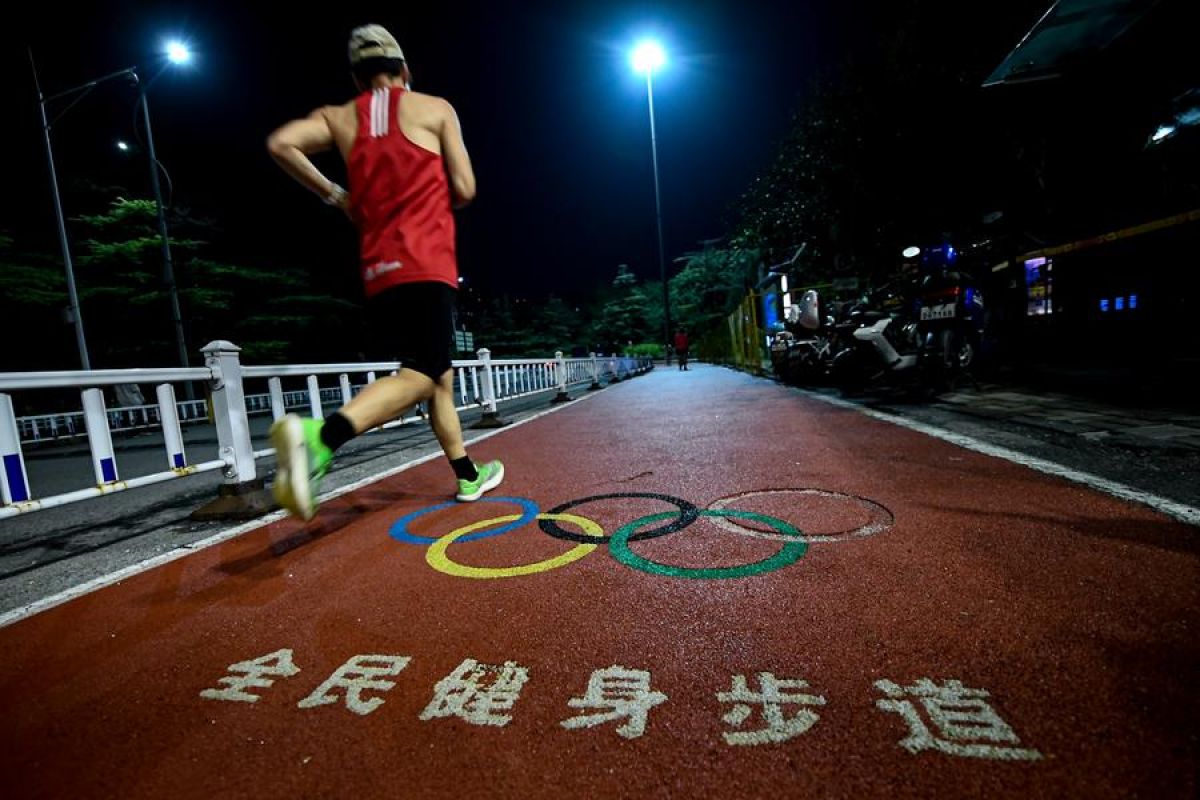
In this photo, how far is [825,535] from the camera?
2186 millimetres

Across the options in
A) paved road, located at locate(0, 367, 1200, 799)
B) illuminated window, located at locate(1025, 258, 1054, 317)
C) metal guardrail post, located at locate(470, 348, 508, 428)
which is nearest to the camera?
paved road, located at locate(0, 367, 1200, 799)

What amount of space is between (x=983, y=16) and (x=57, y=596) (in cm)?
1185

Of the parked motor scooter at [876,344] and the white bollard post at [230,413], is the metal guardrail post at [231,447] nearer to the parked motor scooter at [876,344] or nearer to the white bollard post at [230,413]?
the white bollard post at [230,413]

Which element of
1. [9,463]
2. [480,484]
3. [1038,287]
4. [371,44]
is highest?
[371,44]

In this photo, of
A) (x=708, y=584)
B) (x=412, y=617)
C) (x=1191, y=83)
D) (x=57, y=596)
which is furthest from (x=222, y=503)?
(x=1191, y=83)

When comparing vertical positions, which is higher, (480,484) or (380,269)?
(380,269)

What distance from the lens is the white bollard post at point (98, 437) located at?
2.92 metres

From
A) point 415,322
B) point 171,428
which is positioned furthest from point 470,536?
point 171,428

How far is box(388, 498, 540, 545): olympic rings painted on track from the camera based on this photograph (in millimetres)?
2533

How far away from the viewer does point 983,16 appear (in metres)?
7.62

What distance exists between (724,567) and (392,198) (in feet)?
7.92

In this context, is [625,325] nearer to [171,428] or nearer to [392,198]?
[171,428]

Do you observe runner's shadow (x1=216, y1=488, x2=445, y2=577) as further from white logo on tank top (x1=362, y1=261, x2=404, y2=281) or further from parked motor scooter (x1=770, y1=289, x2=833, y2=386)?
parked motor scooter (x1=770, y1=289, x2=833, y2=386)

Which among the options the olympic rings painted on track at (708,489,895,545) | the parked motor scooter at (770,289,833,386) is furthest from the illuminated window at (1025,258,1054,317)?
the olympic rings painted on track at (708,489,895,545)
